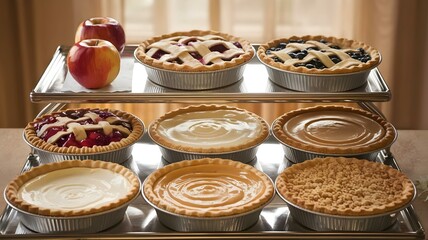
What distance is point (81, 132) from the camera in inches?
96.8

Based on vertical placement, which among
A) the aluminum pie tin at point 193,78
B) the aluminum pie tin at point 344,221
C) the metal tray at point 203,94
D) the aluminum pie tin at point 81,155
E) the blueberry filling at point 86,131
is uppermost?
the aluminum pie tin at point 193,78

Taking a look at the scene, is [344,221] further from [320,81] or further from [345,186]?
[320,81]

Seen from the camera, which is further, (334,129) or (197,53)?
(334,129)

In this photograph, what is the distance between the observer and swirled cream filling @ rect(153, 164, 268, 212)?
7.25 ft

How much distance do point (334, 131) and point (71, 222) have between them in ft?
3.01

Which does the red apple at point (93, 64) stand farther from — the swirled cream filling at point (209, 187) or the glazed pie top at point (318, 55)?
the glazed pie top at point (318, 55)

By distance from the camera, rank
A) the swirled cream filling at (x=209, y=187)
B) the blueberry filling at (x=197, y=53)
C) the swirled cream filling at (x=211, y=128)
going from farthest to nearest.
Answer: the swirled cream filling at (x=211, y=128) → the blueberry filling at (x=197, y=53) → the swirled cream filling at (x=209, y=187)

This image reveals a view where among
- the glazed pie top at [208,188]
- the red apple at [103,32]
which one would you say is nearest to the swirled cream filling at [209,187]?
the glazed pie top at [208,188]

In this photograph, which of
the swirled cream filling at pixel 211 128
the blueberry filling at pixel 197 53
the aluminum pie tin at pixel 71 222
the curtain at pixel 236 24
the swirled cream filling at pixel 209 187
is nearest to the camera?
the aluminum pie tin at pixel 71 222

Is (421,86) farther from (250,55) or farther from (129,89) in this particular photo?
(129,89)

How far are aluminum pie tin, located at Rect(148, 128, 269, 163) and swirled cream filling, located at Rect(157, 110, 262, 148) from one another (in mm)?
30

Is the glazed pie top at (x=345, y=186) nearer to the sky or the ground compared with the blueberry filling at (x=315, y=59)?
nearer to the ground

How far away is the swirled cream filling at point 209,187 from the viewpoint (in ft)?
7.25

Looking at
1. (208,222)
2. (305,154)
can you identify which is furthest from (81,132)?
(305,154)
